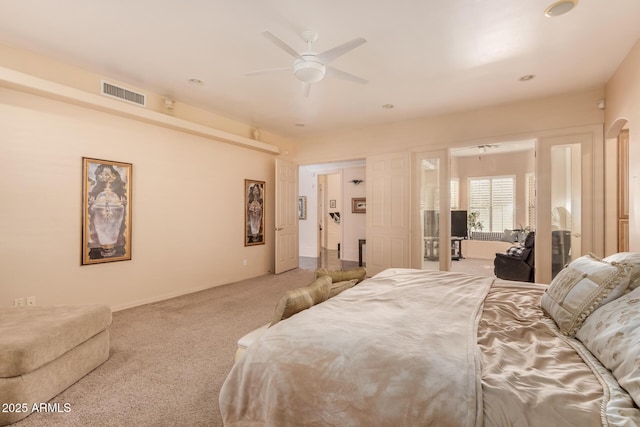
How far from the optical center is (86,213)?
3.46 metres

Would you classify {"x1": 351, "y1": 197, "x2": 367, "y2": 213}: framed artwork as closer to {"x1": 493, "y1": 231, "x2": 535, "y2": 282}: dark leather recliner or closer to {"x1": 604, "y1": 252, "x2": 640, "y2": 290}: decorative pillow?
{"x1": 493, "y1": 231, "x2": 535, "y2": 282}: dark leather recliner

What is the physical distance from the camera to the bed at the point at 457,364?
3.15ft

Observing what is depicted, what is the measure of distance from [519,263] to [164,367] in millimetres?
5054

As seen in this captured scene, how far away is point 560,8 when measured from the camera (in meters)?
2.29

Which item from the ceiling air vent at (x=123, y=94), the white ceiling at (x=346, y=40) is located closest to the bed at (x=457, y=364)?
the white ceiling at (x=346, y=40)

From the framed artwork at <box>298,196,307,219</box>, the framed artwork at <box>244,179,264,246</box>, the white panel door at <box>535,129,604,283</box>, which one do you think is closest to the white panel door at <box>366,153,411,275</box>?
the white panel door at <box>535,129,604,283</box>

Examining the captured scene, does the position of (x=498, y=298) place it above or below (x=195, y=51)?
below

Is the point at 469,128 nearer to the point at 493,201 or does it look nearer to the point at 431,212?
the point at 431,212

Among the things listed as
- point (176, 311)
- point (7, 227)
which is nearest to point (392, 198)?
point (176, 311)

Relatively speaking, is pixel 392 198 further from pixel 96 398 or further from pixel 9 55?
pixel 9 55

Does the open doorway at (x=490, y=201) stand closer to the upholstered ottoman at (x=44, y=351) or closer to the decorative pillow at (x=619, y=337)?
the decorative pillow at (x=619, y=337)

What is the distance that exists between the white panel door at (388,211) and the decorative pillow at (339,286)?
300 cm

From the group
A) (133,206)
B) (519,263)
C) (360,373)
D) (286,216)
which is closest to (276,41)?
(360,373)

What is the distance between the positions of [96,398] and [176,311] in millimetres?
1747
